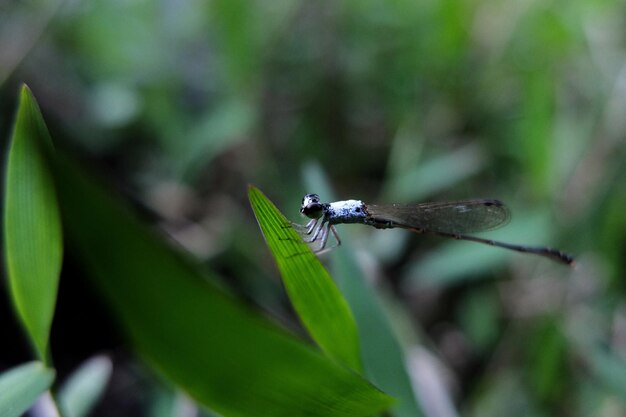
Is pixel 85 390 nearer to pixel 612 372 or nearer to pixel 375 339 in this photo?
pixel 375 339

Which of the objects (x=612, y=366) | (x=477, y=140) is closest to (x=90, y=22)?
(x=477, y=140)

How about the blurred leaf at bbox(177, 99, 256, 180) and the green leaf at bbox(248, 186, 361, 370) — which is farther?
the blurred leaf at bbox(177, 99, 256, 180)

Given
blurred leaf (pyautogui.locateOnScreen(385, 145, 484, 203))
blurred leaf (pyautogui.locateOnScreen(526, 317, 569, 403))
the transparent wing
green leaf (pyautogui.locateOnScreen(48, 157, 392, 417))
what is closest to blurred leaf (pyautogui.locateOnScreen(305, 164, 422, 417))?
green leaf (pyautogui.locateOnScreen(48, 157, 392, 417))

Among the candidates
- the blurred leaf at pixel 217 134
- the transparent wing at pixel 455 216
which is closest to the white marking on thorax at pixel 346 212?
the transparent wing at pixel 455 216

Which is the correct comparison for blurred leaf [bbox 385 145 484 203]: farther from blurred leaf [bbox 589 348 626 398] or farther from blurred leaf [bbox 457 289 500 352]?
blurred leaf [bbox 589 348 626 398]

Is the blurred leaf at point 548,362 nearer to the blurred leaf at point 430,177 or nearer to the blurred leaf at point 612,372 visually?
the blurred leaf at point 612,372

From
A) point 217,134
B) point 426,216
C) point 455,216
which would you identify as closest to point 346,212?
point 426,216
